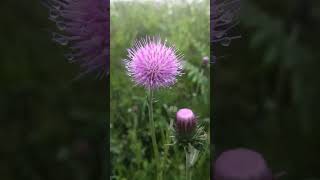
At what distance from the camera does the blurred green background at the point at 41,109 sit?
1493 mm

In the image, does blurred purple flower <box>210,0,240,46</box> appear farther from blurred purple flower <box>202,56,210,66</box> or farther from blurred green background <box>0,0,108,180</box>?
blurred green background <box>0,0,108,180</box>

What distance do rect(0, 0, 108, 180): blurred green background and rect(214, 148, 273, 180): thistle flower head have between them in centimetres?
31

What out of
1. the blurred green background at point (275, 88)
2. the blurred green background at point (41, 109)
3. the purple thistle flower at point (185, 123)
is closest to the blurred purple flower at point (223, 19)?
the blurred green background at point (275, 88)

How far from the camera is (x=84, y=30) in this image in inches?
57.3

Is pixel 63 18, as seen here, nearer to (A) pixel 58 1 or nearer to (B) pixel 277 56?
(A) pixel 58 1

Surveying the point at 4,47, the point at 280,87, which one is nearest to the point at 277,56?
the point at 280,87

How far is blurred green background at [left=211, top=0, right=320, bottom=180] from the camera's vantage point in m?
1.50

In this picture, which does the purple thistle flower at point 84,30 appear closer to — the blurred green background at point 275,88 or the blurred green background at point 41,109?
the blurred green background at point 41,109

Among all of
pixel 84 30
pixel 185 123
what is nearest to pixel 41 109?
pixel 84 30

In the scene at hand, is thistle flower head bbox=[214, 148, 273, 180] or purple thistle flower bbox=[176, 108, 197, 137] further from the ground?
purple thistle flower bbox=[176, 108, 197, 137]

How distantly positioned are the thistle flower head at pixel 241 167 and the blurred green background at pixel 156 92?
41 millimetres

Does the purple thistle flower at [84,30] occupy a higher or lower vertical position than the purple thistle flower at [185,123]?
higher

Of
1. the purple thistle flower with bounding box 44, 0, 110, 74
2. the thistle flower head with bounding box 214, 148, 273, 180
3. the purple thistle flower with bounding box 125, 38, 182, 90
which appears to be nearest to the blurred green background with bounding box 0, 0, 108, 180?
the purple thistle flower with bounding box 44, 0, 110, 74

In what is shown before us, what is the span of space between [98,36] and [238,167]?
48cm
